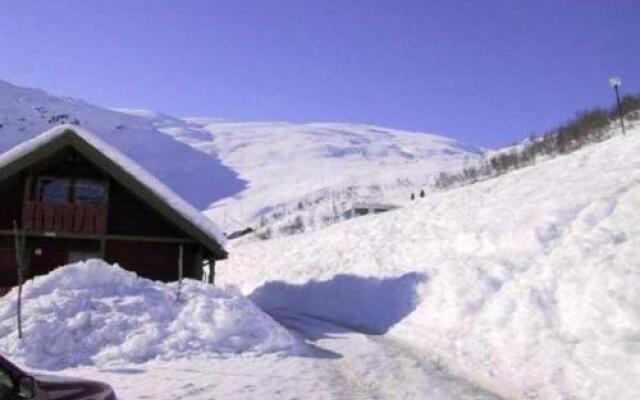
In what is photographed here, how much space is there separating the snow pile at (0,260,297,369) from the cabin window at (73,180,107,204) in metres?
10.3

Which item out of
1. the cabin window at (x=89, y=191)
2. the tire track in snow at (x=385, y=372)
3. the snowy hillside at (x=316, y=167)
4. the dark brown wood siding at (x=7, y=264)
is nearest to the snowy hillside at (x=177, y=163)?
the snowy hillside at (x=316, y=167)

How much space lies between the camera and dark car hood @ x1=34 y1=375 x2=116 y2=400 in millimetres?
5379

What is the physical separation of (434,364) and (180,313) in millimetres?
5118

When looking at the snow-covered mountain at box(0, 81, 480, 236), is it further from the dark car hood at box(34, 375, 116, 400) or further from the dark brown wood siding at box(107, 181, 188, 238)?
the dark car hood at box(34, 375, 116, 400)

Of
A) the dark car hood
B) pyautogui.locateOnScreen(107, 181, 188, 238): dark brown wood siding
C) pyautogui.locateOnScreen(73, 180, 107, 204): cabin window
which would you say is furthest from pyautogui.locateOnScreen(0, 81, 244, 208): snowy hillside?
the dark car hood

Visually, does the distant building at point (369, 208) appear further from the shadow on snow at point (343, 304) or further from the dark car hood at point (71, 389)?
the dark car hood at point (71, 389)

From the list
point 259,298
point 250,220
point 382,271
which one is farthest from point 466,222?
point 250,220

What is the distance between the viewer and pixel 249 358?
1386cm

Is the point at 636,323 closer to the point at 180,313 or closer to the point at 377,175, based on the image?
the point at 180,313

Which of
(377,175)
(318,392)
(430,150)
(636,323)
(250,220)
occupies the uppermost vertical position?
(430,150)

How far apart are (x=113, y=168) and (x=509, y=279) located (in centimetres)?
1361

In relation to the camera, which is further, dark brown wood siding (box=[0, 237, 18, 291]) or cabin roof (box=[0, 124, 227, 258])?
dark brown wood siding (box=[0, 237, 18, 291])

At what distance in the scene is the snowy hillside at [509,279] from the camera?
12.3 m

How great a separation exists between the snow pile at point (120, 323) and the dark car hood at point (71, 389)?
25.0 ft
